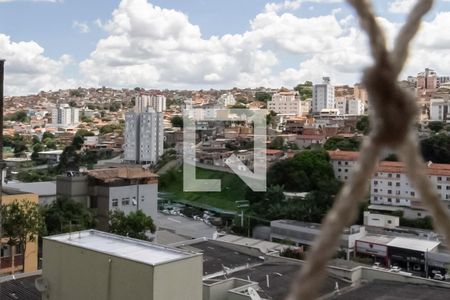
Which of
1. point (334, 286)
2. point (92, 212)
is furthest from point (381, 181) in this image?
point (334, 286)

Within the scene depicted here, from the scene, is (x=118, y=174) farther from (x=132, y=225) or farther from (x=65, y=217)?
(x=132, y=225)

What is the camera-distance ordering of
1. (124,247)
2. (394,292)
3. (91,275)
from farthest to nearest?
(394,292), (124,247), (91,275)

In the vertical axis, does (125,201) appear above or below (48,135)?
below

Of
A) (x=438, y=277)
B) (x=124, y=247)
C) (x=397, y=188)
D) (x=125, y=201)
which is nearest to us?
(x=124, y=247)

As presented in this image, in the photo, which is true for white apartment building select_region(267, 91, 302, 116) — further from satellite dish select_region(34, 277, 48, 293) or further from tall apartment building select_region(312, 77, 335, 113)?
satellite dish select_region(34, 277, 48, 293)

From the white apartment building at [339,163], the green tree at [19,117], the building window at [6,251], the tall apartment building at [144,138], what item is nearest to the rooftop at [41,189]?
the building window at [6,251]

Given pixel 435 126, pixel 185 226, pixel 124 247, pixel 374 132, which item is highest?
pixel 435 126

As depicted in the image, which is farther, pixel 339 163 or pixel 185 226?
pixel 339 163

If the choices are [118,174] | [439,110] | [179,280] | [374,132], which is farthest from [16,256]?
[439,110]
